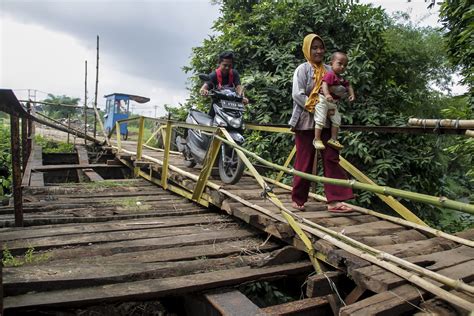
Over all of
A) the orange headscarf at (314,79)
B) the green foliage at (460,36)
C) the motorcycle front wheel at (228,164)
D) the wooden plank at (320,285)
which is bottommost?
the wooden plank at (320,285)

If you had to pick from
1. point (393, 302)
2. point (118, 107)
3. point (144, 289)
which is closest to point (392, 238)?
point (393, 302)

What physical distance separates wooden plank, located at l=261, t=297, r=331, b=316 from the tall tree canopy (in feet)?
10.7

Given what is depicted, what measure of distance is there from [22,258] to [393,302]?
2.38m

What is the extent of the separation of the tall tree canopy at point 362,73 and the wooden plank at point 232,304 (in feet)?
11.3

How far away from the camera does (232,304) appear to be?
2.25m

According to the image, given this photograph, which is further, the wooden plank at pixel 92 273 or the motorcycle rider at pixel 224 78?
the motorcycle rider at pixel 224 78

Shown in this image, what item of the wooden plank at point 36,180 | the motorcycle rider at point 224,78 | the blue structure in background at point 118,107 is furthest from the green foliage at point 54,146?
the motorcycle rider at point 224,78

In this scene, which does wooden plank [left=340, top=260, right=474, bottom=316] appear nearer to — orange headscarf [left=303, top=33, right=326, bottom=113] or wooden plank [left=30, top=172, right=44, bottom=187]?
orange headscarf [left=303, top=33, right=326, bottom=113]

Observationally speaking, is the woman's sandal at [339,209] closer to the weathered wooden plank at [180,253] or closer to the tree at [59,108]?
the weathered wooden plank at [180,253]

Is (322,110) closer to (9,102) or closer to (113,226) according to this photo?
(113,226)

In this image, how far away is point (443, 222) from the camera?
6.10 metres

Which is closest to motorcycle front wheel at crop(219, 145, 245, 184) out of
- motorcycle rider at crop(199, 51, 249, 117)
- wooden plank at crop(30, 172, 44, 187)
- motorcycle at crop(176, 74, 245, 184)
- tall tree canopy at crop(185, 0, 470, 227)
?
motorcycle at crop(176, 74, 245, 184)

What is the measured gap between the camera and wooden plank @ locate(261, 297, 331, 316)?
2.15 m

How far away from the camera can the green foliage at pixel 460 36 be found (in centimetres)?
441
